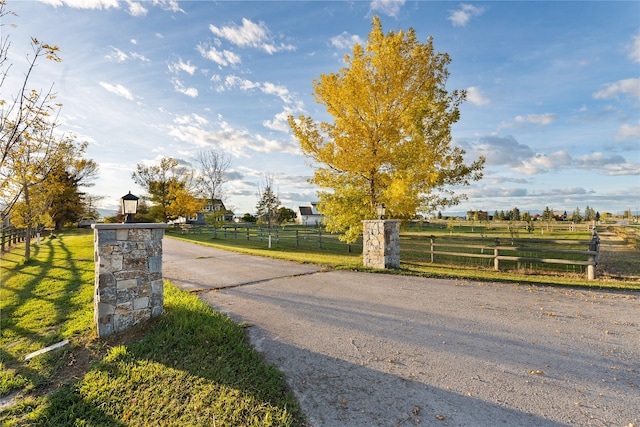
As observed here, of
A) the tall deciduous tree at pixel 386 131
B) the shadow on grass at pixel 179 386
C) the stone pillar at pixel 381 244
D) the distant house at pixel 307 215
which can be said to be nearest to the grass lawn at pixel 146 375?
the shadow on grass at pixel 179 386

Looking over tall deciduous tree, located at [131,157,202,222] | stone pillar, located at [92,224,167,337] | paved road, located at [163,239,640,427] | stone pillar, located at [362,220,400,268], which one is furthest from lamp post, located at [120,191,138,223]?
tall deciduous tree, located at [131,157,202,222]

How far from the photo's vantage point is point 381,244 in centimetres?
878

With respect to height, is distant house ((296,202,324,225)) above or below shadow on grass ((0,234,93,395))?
above

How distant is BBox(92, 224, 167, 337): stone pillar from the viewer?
4.23 metres

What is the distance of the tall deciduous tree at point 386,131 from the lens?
394 inches

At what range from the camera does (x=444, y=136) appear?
10.5 meters

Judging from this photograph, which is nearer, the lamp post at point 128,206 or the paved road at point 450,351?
the paved road at point 450,351

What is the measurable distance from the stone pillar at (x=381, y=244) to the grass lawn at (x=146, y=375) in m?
5.31

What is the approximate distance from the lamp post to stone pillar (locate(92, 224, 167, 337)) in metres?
0.28

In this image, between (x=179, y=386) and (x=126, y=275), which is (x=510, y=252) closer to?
(x=179, y=386)

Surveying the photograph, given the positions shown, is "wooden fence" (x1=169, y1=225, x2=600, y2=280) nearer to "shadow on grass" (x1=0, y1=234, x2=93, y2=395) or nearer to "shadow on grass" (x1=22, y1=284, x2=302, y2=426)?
"shadow on grass" (x1=22, y1=284, x2=302, y2=426)

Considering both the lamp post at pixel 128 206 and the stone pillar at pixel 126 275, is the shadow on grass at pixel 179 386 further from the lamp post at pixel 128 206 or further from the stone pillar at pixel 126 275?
the lamp post at pixel 128 206

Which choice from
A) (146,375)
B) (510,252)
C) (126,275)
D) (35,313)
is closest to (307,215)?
(510,252)

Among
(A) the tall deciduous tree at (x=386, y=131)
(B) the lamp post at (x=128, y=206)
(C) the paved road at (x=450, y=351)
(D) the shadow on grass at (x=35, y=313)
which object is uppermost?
(A) the tall deciduous tree at (x=386, y=131)
